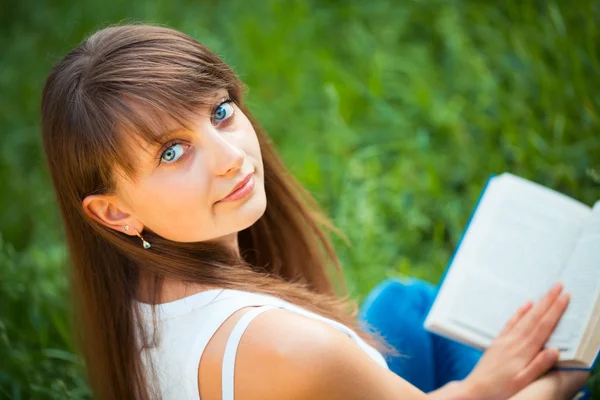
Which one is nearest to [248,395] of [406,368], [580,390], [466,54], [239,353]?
[239,353]

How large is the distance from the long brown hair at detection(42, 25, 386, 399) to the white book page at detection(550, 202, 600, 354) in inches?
15.8

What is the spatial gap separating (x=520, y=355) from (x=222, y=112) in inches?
29.7

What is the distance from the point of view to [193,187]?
1262mm

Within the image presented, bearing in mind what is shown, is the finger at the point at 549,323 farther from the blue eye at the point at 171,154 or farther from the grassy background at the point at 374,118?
the blue eye at the point at 171,154

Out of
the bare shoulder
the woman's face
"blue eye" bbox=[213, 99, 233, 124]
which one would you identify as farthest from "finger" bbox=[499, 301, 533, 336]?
"blue eye" bbox=[213, 99, 233, 124]

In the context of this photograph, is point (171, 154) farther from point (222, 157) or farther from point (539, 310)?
point (539, 310)

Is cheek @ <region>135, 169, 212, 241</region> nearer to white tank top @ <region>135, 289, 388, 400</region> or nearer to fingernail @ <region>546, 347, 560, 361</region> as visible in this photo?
white tank top @ <region>135, 289, 388, 400</region>

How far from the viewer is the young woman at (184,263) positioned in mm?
1179

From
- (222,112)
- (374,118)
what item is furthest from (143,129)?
(374,118)

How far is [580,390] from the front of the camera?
1539mm

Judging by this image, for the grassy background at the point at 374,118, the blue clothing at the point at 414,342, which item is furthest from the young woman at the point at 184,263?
the grassy background at the point at 374,118

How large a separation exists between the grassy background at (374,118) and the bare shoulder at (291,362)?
83cm

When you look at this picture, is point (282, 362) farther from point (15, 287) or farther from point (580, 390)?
point (15, 287)

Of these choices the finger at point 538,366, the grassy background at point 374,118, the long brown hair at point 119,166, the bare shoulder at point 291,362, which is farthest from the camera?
the grassy background at point 374,118
